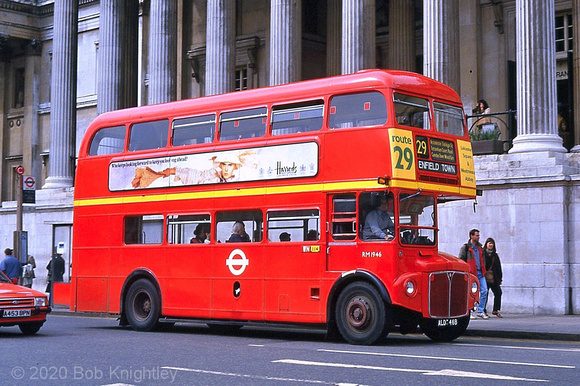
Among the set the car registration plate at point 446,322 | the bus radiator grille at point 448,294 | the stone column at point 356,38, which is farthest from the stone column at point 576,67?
the car registration plate at point 446,322

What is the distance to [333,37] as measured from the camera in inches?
1367

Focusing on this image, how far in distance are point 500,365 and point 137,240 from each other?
9.76 metres

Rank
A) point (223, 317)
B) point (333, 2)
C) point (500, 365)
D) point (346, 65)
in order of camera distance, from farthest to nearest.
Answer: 1. point (333, 2)
2. point (346, 65)
3. point (223, 317)
4. point (500, 365)

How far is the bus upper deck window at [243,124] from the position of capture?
1692 cm

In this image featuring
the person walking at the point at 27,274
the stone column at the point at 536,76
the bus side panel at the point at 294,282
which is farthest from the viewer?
the person walking at the point at 27,274

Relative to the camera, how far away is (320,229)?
15766 millimetres

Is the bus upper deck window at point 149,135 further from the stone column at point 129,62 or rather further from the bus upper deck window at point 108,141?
the stone column at point 129,62

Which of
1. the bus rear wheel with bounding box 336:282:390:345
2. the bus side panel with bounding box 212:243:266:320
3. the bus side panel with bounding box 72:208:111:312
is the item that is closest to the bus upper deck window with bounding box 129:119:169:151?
the bus side panel with bounding box 72:208:111:312

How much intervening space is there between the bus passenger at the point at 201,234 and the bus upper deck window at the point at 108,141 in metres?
2.82

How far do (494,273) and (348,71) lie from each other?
26.5 feet

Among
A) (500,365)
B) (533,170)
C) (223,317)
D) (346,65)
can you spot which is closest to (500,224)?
(533,170)

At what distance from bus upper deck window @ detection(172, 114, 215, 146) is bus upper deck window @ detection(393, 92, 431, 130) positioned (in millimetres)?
4221

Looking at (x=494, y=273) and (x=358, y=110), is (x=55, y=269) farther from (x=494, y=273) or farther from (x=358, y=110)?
(x=358, y=110)

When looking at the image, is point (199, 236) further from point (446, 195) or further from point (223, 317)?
point (446, 195)
